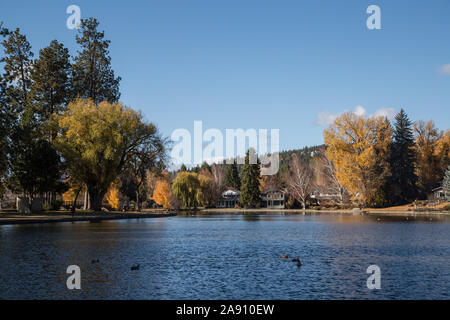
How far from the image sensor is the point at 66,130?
58406mm

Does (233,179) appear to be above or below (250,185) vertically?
above

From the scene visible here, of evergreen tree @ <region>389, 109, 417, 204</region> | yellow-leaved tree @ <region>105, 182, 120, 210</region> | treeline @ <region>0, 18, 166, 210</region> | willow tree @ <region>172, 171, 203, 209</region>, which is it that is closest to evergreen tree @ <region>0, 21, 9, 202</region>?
treeline @ <region>0, 18, 166, 210</region>

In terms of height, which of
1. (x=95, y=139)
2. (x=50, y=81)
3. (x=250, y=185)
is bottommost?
(x=250, y=185)

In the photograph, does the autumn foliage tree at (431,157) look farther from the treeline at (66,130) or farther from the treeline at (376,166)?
the treeline at (66,130)

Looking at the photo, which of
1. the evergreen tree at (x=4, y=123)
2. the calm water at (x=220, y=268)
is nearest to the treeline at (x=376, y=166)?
the evergreen tree at (x=4, y=123)

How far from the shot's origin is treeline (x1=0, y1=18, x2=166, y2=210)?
53.5m

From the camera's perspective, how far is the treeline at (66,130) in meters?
53.5

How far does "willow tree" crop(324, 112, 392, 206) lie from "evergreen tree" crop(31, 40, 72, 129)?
4694 centimetres

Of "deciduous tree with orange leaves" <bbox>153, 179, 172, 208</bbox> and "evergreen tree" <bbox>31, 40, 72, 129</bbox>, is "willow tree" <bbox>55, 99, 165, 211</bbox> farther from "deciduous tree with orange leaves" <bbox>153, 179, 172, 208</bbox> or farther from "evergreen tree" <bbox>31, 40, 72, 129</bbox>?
"deciduous tree with orange leaves" <bbox>153, 179, 172, 208</bbox>

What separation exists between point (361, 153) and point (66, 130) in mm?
50738

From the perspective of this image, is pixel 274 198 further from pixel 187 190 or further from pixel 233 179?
pixel 187 190

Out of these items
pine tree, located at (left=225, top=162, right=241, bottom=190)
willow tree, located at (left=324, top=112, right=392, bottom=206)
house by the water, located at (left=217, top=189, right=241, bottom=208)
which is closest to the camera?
willow tree, located at (left=324, top=112, right=392, bottom=206)

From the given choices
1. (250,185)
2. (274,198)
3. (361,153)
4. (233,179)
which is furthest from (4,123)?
(233,179)
